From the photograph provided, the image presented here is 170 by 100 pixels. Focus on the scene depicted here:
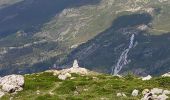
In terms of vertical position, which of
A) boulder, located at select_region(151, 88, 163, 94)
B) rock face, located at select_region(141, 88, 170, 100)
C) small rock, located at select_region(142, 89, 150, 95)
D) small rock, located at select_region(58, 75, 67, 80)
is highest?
rock face, located at select_region(141, 88, 170, 100)

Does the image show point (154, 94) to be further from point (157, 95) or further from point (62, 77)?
point (62, 77)

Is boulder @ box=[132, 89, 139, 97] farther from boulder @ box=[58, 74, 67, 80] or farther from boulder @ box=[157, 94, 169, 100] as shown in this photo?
boulder @ box=[58, 74, 67, 80]

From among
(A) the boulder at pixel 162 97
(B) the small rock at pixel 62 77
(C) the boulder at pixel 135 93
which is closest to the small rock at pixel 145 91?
(C) the boulder at pixel 135 93

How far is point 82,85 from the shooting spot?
90.4 metres

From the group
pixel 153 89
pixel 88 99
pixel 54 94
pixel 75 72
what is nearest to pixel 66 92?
pixel 54 94

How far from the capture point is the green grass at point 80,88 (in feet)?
262

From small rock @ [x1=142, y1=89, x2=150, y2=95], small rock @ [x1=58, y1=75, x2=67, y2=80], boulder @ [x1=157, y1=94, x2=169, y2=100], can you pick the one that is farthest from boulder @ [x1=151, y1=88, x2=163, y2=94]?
small rock @ [x1=58, y1=75, x2=67, y2=80]

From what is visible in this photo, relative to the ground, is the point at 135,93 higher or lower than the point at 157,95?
lower

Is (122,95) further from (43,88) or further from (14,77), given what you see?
(14,77)

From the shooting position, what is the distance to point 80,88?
290 feet

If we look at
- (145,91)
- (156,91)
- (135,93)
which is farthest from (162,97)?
(135,93)

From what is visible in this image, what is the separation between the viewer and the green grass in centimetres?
7975

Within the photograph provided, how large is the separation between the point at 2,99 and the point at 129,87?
21356 mm

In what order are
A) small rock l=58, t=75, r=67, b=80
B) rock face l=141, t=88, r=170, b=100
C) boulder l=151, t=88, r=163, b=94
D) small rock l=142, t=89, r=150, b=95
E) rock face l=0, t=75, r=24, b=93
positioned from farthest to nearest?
1. small rock l=58, t=75, r=67, b=80
2. rock face l=0, t=75, r=24, b=93
3. small rock l=142, t=89, r=150, b=95
4. boulder l=151, t=88, r=163, b=94
5. rock face l=141, t=88, r=170, b=100
